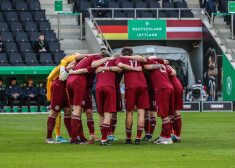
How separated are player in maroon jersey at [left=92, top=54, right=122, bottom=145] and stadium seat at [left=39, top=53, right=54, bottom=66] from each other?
57.5 feet

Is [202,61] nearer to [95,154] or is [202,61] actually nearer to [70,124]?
[70,124]

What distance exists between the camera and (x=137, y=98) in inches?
539

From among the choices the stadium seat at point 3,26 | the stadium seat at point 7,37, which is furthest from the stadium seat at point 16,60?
the stadium seat at point 3,26

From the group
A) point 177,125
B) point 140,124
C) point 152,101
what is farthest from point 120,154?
point 177,125

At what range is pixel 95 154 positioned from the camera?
37.5ft

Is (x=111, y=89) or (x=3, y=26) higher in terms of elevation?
(x=3, y=26)

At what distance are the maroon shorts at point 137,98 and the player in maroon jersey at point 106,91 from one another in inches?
13.8

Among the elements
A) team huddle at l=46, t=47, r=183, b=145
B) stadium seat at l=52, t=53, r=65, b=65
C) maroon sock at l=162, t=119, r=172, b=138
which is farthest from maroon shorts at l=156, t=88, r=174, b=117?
stadium seat at l=52, t=53, r=65, b=65

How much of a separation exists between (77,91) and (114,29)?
2202 centimetres

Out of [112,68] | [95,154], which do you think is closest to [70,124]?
[112,68]

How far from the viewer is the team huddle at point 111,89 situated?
43.9 feet

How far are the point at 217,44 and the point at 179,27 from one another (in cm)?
251

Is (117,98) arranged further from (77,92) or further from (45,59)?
(45,59)

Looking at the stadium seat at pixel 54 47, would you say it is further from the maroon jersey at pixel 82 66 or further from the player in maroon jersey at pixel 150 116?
the maroon jersey at pixel 82 66
